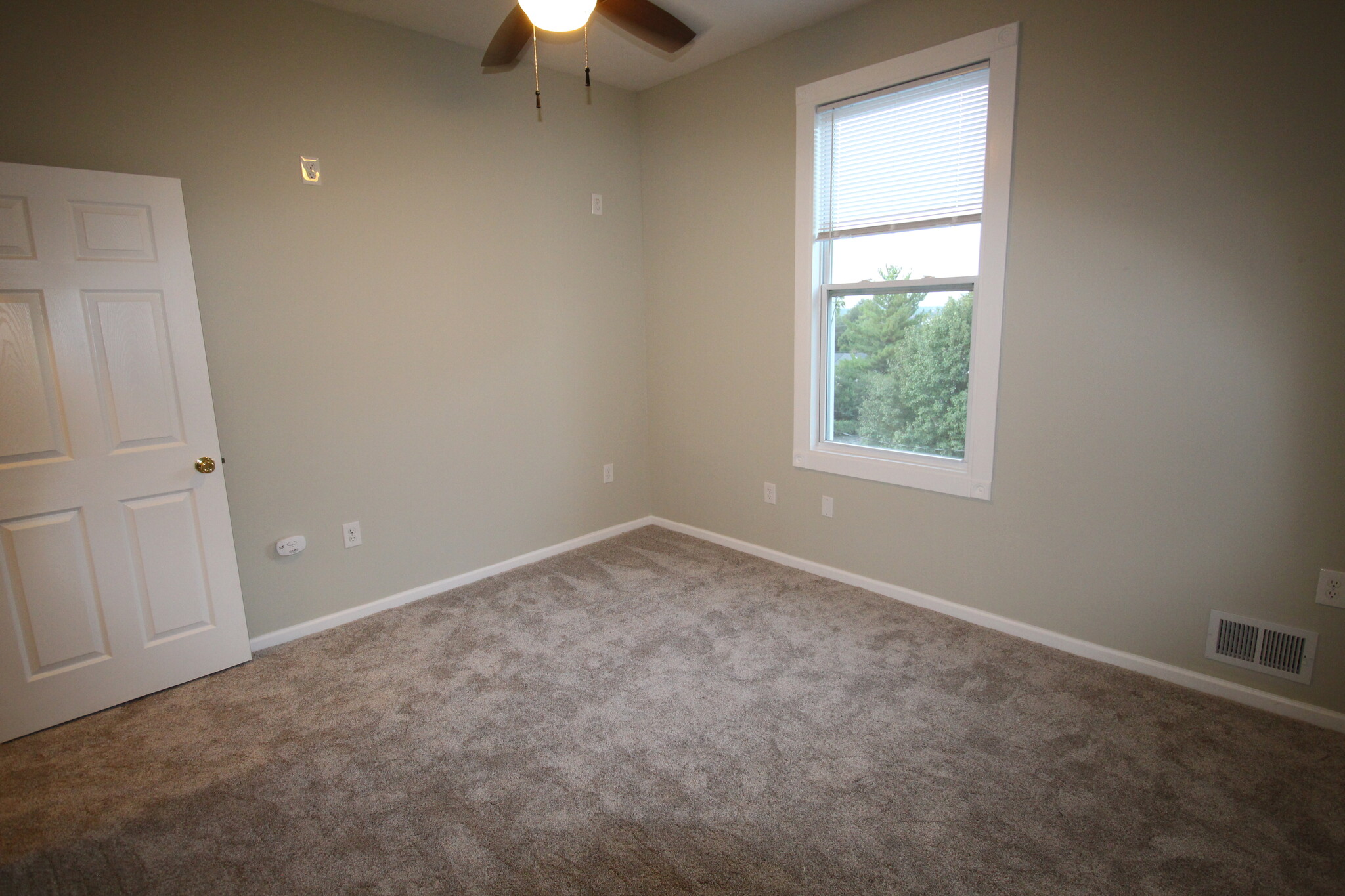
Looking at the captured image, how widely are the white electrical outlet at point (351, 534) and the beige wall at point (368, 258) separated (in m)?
0.03

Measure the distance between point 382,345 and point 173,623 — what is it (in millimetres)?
1393

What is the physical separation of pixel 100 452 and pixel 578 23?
2188mm

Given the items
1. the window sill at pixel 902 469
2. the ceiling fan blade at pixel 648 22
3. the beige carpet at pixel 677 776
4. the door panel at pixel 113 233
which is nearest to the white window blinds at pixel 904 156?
the ceiling fan blade at pixel 648 22

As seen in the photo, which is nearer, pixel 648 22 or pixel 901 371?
pixel 648 22

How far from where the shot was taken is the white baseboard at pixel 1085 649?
2.24 meters

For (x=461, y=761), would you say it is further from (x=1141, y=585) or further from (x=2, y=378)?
(x=1141, y=585)

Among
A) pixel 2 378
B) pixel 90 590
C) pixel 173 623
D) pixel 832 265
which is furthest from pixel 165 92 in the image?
pixel 832 265

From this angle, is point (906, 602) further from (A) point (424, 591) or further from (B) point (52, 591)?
(B) point (52, 591)

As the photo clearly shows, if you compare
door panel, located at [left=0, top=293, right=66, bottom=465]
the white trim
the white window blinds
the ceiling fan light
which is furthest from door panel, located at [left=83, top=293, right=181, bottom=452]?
the white window blinds

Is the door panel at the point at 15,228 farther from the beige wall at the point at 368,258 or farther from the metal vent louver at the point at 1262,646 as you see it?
the metal vent louver at the point at 1262,646

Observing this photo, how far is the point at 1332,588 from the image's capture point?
214 centimetres

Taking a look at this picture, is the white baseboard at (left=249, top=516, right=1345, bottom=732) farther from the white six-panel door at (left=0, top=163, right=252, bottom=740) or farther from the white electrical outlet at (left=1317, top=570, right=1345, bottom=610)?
the white six-panel door at (left=0, top=163, right=252, bottom=740)

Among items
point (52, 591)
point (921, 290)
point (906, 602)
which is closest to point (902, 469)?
point (906, 602)

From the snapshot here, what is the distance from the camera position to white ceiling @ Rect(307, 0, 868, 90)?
2.80m
